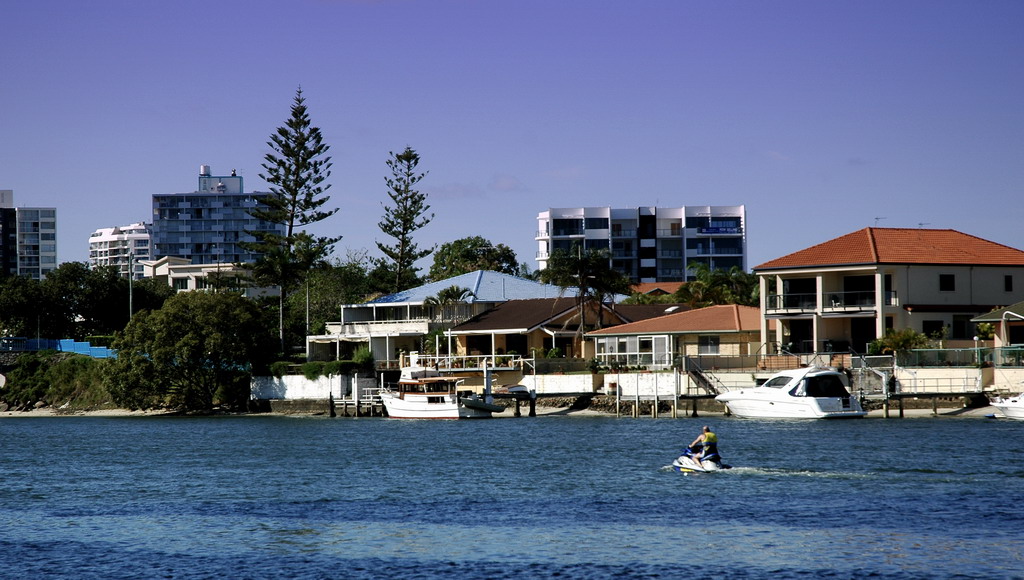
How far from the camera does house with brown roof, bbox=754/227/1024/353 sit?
207 ft

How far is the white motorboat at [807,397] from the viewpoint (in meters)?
53.0

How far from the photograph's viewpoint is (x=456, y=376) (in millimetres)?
71375

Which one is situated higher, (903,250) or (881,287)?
(903,250)

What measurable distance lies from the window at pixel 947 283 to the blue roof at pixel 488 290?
27243 mm

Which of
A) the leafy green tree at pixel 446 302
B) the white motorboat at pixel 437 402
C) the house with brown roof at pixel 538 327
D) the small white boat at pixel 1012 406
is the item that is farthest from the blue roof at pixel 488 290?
the small white boat at pixel 1012 406

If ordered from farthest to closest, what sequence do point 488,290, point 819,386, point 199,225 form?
point 199,225 < point 488,290 < point 819,386

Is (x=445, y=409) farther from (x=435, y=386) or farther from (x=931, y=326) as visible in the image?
(x=931, y=326)

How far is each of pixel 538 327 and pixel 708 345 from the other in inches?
456

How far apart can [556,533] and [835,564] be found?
21.0 feet

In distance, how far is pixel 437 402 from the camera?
65750 millimetres

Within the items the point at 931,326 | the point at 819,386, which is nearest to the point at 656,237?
the point at 931,326

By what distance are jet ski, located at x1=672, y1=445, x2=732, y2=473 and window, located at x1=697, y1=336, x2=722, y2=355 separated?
102 ft

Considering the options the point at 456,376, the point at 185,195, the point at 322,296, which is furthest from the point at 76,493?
the point at 185,195

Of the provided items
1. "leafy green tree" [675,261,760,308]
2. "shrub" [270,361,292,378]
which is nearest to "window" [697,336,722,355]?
"leafy green tree" [675,261,760,308]
